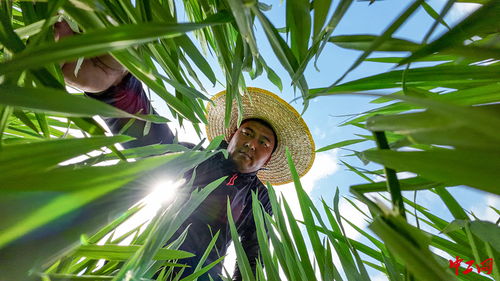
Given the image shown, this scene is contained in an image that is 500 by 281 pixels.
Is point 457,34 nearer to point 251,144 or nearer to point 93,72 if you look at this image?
point 93,72

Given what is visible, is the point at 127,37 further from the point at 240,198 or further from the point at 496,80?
the point at 240,198

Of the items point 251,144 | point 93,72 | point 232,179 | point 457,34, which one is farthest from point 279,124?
point 457,34

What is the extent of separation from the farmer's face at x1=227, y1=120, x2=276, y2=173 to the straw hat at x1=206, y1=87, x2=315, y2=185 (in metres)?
0.06

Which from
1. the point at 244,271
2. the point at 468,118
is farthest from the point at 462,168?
the point at 244,271

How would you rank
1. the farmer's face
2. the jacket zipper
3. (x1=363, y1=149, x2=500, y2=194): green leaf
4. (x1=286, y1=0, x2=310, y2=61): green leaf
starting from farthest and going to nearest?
the farmer's face < the jacket zipper < (x1=286, y1=0, x2=310, y2=61): green leaf < (x1=363, y1=149, x2=500, y2=194): green leaf

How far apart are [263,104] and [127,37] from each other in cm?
146

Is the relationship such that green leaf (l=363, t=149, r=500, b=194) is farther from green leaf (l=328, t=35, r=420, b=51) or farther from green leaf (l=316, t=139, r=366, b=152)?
green leaf (l=316, t=139, r=366, b=152)

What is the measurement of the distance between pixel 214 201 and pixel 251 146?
0.34 metres

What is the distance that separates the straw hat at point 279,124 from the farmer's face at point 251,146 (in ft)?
0.19

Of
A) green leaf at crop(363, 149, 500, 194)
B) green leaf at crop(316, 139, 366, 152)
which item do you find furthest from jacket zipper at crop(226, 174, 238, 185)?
green leaf at crop(363, 149, 500, 194)

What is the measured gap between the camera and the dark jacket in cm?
104

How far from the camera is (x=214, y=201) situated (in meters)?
1.45

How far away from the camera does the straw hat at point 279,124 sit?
60.4 inches

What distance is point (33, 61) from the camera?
0.14 metres
